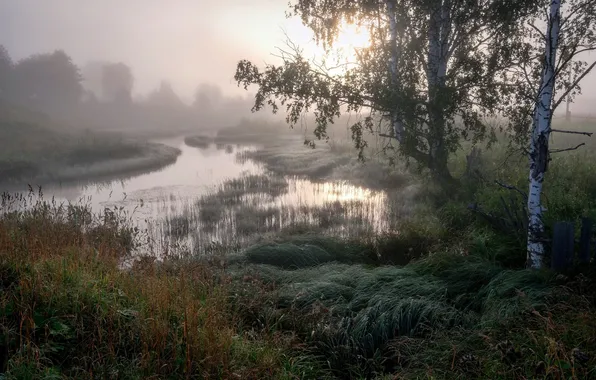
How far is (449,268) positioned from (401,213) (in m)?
6.79

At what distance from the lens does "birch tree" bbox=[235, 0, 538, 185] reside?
42.1ft

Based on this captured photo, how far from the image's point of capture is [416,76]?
45.1 ft

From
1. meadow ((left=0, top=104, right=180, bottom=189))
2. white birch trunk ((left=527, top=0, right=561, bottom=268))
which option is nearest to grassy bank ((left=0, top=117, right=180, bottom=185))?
meadow ((left=0, top=104, right=180, bottom=189))

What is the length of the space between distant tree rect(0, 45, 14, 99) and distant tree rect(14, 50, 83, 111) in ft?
2.36

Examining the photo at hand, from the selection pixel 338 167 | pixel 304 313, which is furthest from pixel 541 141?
pixel 338 167

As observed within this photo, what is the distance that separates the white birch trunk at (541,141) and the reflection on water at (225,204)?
5660mm

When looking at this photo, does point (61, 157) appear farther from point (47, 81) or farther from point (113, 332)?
point (47, 81)

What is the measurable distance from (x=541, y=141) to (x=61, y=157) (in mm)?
29587

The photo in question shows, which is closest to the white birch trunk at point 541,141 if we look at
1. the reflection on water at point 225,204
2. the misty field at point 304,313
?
the misty field at point 304,313

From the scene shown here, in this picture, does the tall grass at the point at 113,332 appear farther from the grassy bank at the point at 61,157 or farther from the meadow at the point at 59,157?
the grassy bank at the point at 61,157

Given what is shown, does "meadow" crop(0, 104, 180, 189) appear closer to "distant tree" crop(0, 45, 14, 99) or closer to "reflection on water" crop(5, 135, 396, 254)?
"reflection on water" crop(5, 135, 396, 254)

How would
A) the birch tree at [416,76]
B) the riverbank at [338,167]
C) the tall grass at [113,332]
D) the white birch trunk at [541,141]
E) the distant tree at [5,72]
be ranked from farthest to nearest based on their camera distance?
the distant tree at [5,72] → the riverbank at [338,167] → the birch tree at [416,76] → the white birch trunk at [541,141] → the tall grass at [113,332]

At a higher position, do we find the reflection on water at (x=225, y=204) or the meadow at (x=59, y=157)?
the meadow at (x=59, y=157)

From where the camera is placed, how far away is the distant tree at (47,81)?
59281 millimetres
